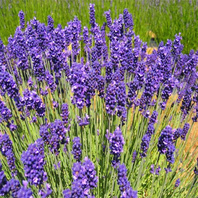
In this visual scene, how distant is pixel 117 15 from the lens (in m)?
7.21

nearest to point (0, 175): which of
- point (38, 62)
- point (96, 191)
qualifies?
point (96, 191)

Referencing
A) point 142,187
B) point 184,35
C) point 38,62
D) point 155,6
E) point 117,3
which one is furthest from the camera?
point 155,6

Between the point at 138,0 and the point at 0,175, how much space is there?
832 cm

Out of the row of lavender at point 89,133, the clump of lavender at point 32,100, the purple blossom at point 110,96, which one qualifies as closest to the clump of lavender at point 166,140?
the row of lavender at point 89,133

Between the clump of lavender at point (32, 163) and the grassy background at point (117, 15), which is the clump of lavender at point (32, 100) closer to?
the clump of lavender at point (32, 163)

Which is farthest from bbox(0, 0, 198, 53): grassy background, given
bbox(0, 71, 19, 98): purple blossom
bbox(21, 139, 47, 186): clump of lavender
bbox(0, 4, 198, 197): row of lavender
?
bbox(21, 139, 47, 186): clump of lavender

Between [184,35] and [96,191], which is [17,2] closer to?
[184,35]

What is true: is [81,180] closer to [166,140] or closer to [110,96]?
[166,140]

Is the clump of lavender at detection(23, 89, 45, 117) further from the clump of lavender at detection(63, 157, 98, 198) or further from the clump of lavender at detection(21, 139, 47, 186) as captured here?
the clump of lavender at detection(63, 157, 98, 198)

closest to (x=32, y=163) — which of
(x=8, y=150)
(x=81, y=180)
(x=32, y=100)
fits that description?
(x=81, y=180)

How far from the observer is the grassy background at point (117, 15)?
672 centimetres

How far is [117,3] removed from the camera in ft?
24.8

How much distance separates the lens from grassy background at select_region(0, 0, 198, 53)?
6719 millimetres

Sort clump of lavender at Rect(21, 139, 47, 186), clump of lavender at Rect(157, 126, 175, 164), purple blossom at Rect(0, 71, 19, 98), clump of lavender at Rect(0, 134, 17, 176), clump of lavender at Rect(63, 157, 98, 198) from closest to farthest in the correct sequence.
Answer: clump of lavender at Rect(63, 157, 98, 198)
clump of lavender at Rect(21, 139, 47, 186)
clump of lavender at Rect(157, 126, 175, 164)
clump of lavender at Rect(0, 134, 17, 176)
purple blossom at Rect(0, 71, 19, 98)
